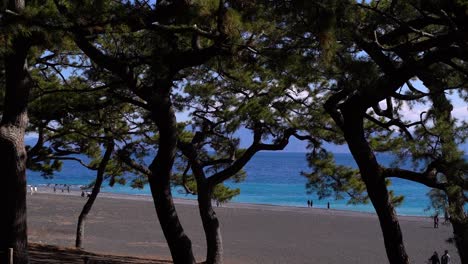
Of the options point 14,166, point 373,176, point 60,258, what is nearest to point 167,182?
point 14,166

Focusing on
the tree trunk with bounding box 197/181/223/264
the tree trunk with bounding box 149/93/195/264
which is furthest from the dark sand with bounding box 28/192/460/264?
the tree trunk with bounding box 149/93/195/264

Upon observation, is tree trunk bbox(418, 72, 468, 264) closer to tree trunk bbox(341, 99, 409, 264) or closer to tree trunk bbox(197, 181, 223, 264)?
tree trunk bbox(341, 99, 409, 264)

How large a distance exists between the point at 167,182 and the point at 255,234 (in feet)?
60.3

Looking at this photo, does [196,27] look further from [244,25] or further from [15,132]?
[15,132]

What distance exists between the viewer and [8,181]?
5.80 metres

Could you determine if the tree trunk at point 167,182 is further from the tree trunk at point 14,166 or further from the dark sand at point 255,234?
the dark sand at point 255,234

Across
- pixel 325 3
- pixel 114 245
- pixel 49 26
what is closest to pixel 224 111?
pixel 49 26

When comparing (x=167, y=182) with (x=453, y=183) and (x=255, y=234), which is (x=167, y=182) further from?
(x=255, y=234)

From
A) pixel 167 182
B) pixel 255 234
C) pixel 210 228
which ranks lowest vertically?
pixel 255 234

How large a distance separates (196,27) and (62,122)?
5.85 metres

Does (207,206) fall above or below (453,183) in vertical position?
below

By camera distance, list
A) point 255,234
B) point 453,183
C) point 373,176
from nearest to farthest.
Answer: point 453,183 → point 373,176 → point 255,234

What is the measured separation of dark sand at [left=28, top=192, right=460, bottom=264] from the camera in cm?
1842

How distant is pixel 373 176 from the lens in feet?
21.1
